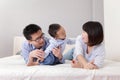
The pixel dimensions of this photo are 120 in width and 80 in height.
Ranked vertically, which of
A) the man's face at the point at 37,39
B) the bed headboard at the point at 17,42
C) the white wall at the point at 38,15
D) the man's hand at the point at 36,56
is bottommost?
the bed headboard at the point at 17,42

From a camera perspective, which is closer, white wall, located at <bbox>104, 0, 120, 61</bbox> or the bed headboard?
white wall, located at <bbox>104, 0, 120, 61</bbox>

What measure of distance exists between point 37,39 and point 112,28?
0.71m

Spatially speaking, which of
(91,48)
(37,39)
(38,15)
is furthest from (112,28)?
(38,15)

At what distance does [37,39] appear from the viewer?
1520mm

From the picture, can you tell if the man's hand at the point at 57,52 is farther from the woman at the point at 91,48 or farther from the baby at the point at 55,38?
the woman at the point at 91,48

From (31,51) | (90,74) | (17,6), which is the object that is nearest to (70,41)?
(31,51)

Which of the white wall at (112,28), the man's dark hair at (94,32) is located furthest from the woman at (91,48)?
the white wall at (112,28)

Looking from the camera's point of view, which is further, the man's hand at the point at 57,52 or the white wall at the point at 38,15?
the white wall at the point at 38,15

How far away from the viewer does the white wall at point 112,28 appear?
180 centimetres

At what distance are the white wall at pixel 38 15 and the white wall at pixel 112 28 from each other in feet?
3.22

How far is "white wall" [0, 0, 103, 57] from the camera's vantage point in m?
3.03

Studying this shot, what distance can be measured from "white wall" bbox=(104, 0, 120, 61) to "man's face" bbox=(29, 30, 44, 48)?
618 mm

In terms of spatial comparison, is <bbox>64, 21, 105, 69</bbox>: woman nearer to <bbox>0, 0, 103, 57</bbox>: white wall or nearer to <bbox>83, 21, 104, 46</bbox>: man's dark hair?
<bbox>83, 21, 104, 46</bbox>: man's dark hair

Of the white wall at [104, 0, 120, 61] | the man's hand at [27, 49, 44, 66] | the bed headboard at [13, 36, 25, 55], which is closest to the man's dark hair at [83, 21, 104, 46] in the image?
the man's hand at [27, 49, 44, 66]
